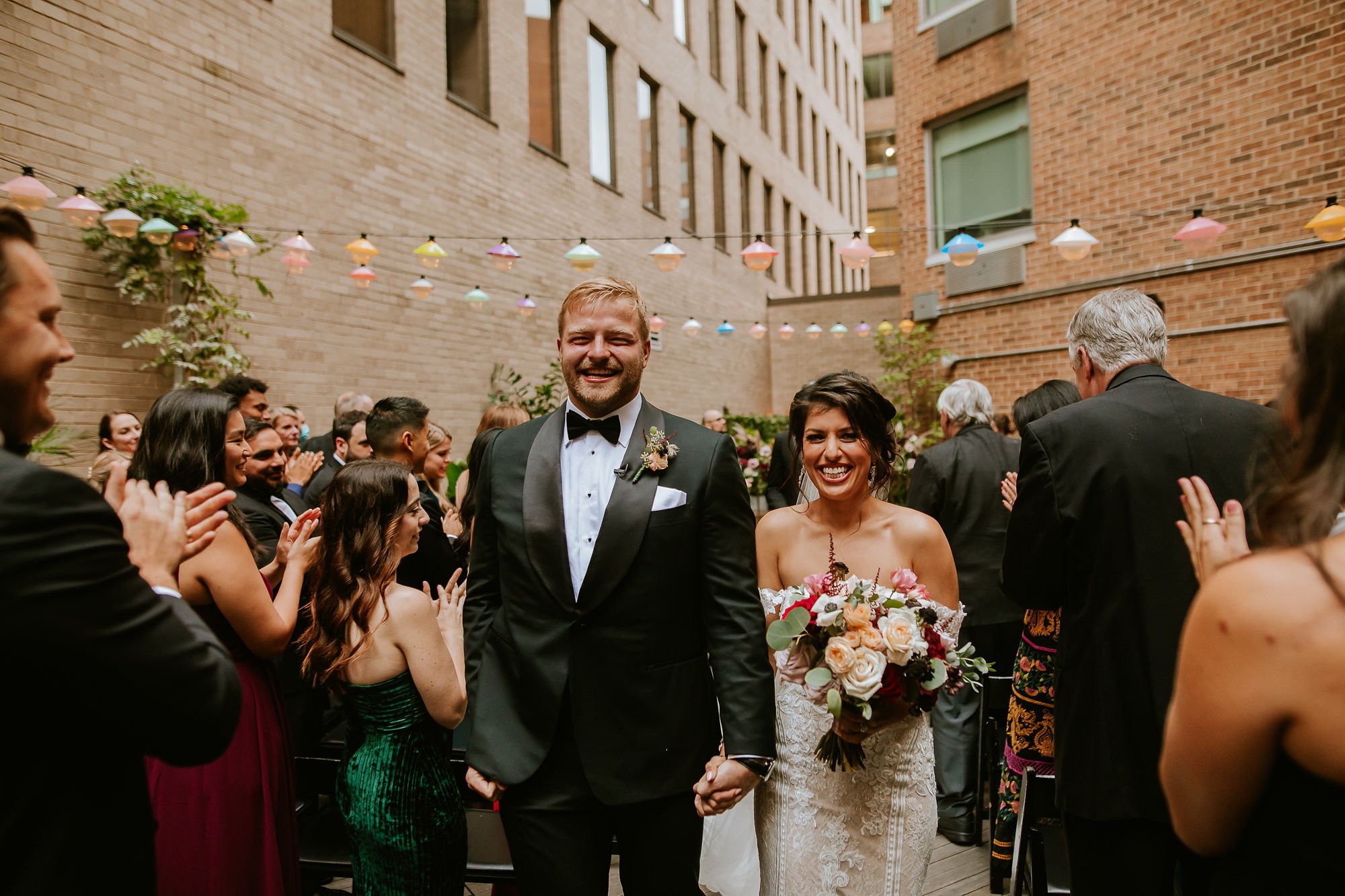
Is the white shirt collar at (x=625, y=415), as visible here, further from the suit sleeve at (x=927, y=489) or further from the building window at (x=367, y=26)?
the building window at (x=367, y=26)

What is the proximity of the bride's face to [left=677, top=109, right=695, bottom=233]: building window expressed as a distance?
14593 millimetres

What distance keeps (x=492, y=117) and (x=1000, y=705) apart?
955 cm

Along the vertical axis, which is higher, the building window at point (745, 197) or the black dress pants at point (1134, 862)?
the building window at point (745, 197)

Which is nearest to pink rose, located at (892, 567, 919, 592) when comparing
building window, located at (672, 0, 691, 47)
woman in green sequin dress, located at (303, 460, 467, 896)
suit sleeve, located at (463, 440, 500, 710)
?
suit sleeve, located at (463, 440, 500, 710)

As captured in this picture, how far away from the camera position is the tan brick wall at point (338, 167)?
619cm

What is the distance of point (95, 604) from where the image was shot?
1.19m

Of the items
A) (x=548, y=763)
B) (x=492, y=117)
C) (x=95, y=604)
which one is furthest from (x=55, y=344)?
(x=492, y=117)

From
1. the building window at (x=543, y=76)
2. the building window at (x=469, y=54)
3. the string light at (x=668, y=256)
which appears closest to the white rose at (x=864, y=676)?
the string light at (x=668, y=256)

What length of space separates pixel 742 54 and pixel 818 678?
810 inches

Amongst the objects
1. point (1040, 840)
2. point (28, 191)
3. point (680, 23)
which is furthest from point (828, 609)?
point (680, 23)

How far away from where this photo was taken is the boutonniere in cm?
237

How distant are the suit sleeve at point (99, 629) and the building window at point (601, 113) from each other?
12879 mm

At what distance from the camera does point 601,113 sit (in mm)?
13977

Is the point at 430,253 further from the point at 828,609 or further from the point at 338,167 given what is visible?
the point at 828,609
